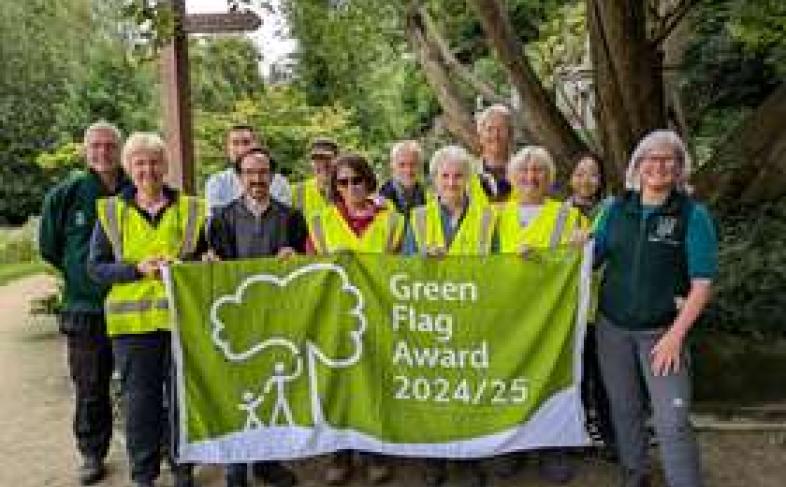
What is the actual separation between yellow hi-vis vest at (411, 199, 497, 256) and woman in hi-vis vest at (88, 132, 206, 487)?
1.22 m

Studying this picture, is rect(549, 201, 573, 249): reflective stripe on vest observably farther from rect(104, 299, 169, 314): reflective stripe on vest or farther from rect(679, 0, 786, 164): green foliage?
rect(679, 0, 786, 164): green foliage

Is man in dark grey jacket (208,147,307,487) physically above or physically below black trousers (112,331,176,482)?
above

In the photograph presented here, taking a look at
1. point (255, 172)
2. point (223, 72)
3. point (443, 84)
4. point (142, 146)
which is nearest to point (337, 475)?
point (255, 172)

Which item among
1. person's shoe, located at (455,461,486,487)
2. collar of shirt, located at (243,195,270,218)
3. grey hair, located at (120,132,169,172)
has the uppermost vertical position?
grey hair, located at (120,132,169,172)

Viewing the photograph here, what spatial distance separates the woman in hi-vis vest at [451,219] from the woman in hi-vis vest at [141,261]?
1217mm

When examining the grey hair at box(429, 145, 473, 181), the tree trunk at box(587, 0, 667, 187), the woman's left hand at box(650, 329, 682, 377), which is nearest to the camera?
the woman's left hand at box(650, 329, 682, 377)

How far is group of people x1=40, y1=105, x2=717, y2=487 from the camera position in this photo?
5176mm

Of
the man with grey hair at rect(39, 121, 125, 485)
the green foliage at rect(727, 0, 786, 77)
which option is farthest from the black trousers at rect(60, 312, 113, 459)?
the green foliage at rect(727, 0, 786, 77)

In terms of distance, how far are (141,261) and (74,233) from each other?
0.72 meters

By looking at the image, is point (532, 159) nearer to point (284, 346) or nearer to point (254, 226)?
point (254, 226)

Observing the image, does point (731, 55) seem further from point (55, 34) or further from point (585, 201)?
point (55, 34)

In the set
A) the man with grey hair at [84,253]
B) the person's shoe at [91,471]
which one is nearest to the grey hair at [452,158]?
the man with grey hair at [84,253]

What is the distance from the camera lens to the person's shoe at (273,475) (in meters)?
6.20

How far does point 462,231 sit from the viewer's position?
583 centimetres
